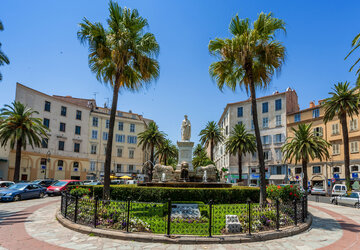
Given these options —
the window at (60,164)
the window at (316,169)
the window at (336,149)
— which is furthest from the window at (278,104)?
the window at (60,164)

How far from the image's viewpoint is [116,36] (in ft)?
48.0

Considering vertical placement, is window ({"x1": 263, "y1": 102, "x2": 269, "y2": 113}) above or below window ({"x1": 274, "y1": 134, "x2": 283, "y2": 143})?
above

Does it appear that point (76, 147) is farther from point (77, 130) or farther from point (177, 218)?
point (177, 218)

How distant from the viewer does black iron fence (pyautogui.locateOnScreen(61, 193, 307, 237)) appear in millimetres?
9305

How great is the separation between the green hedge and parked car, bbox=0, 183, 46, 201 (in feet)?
27.1

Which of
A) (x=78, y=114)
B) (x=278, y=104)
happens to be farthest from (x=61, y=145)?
(x=278, y=104)

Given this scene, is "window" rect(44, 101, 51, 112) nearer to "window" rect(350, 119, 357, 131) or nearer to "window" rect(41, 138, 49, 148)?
"window" rect(41, 138, 49, 148)

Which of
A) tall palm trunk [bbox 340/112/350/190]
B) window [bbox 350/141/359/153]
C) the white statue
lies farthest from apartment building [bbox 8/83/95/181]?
window [bbox 350/141/359/153]

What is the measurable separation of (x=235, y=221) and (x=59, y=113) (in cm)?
4610

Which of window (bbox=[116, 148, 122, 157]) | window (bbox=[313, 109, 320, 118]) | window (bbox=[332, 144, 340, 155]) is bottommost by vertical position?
window (bbox=[116, 148, 122, 157])

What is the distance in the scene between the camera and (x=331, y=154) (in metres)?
46.1

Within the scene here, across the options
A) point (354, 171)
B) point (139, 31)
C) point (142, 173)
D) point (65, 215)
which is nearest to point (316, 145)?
point (354, 171)

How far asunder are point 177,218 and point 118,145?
171 ft

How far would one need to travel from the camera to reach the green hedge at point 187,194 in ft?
55.5
